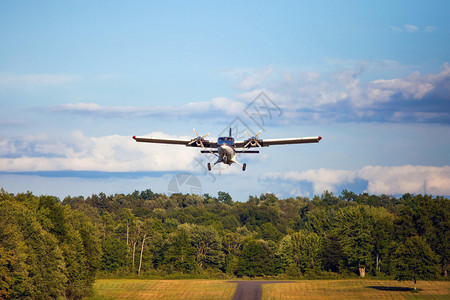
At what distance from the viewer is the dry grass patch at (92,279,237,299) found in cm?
10612

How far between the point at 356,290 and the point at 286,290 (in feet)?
44.5

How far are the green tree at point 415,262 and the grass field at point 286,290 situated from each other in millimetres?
3094

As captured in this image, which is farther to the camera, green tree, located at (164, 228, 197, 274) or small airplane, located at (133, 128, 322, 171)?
green tree, located at (164, 228, 197, 274)

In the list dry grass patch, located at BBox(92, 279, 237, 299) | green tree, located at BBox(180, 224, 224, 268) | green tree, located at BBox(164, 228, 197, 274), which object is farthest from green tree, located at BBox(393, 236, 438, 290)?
green tree, located at BBox(180, 224, 224, 268)

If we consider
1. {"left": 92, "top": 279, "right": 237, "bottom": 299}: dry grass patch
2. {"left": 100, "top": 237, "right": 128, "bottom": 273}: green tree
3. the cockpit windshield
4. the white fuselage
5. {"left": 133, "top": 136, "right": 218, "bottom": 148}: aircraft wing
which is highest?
{"left": 133, "top": 136, "right": 218, "bottom": 148}: aircraft wing

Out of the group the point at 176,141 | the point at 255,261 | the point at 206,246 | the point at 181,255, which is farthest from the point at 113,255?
the point at 176,141

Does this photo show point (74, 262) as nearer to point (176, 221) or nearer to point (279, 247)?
point (279, 247)

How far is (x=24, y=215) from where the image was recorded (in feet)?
268

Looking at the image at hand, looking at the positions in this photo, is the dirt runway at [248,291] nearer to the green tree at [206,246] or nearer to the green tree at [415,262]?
the green tree at [415,262]

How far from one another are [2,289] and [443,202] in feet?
333

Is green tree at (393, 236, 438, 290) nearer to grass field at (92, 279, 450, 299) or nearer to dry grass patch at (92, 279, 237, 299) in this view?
grass field at (92, 279, 450, 299)

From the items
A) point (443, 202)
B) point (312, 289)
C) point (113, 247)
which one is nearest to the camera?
point (312, 289)

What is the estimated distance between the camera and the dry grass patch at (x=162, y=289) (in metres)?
106

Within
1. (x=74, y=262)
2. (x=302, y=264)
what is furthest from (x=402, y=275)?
(x=74, y=262)
